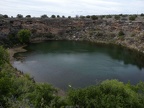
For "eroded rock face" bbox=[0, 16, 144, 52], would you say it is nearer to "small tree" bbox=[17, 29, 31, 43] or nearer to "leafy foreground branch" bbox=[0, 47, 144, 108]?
"small tree" bbox=[17, 29, 31, 43]

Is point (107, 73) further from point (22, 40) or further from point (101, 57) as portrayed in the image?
point (22, 40)

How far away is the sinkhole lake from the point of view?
4134 centimetres

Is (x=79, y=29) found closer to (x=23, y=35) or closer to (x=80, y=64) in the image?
(x=23, y=35)

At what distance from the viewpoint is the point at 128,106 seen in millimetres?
19984

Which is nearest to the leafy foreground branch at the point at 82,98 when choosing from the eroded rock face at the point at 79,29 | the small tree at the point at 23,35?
the small tree at the point at 23,35

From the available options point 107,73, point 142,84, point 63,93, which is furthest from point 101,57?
point 142,84

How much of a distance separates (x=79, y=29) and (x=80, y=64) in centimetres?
4656

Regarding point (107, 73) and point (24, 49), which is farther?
point (24, 49)

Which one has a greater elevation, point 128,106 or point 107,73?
point 128,106

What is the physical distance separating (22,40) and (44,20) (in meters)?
22.9

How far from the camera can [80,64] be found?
52250 millimetres

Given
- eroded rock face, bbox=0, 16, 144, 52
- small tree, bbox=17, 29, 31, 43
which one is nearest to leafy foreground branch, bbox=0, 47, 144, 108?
small tree, bbox=17, 29, 31, 43

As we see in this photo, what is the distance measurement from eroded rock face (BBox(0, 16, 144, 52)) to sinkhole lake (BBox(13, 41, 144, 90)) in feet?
34.3

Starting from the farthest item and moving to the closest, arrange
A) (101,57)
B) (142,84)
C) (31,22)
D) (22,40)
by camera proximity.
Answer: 1. (31,22)
2. (22,40)
3. (101,57)
4. (142,84)
